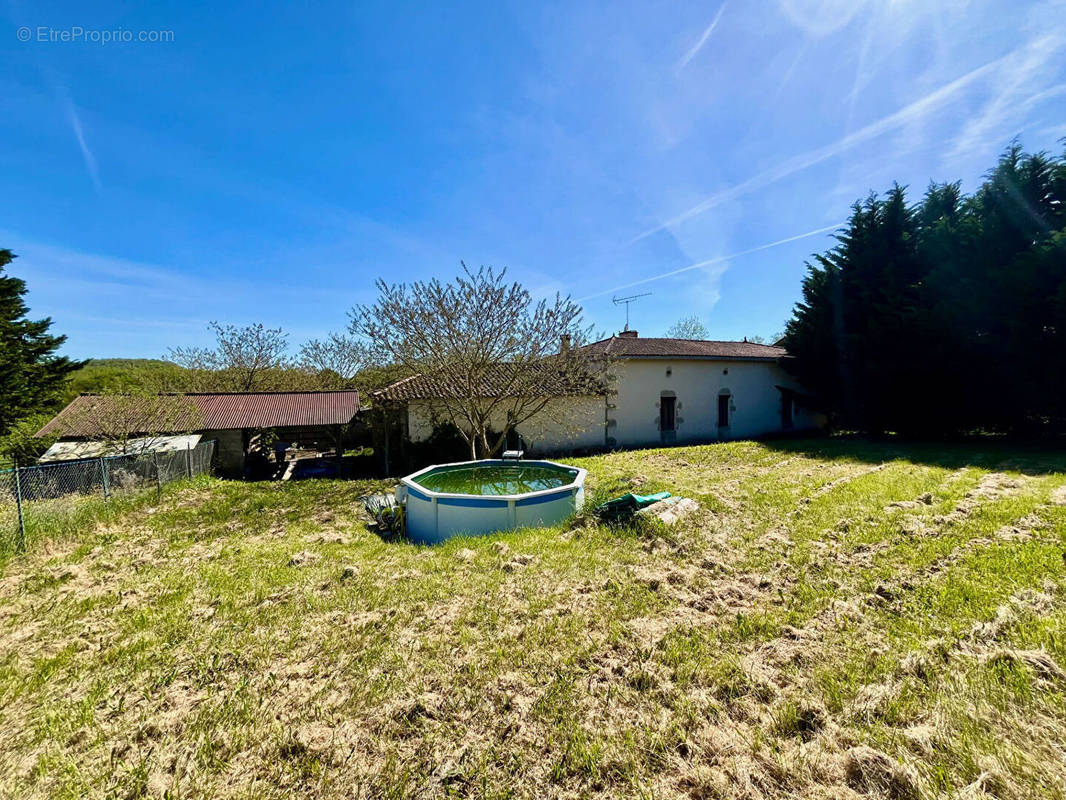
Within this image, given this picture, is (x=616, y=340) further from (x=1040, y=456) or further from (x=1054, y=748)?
(x=1054, y=748)

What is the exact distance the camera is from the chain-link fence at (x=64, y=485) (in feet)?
19.9

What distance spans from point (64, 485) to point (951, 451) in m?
24.4

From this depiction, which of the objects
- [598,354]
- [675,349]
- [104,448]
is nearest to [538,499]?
[598,354]

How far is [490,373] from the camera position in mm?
13500

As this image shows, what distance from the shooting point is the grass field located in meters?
2.28

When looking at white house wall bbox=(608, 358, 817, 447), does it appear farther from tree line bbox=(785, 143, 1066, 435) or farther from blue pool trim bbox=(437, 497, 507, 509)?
blue pool trim bbox=(437, 497, 507, 509)

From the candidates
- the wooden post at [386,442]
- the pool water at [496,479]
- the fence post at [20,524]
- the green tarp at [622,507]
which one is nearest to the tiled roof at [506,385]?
the wooden post at [386,442]

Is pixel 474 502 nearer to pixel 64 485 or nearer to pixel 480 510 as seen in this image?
pixel 480 510

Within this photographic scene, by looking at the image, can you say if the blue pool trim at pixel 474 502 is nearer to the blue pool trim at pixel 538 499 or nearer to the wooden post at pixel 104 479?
the blue pool trim at pixel 538 499

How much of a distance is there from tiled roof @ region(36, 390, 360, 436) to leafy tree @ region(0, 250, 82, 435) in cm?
333

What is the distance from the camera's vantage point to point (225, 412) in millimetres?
16516

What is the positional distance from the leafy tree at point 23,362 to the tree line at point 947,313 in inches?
1452

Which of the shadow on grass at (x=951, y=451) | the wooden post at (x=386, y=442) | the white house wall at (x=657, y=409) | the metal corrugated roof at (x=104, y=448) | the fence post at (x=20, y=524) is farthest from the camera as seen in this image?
the white house wall at (x=657, y=409)

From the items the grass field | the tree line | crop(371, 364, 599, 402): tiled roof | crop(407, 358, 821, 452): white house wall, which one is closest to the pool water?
the grass field
